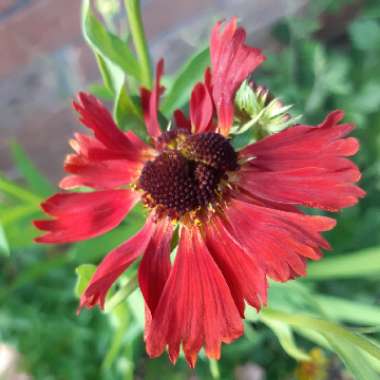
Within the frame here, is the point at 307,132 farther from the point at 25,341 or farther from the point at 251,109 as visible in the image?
the point at 25,341

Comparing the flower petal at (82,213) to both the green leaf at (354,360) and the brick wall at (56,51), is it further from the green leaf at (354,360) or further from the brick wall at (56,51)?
the brick wall at (56,51)

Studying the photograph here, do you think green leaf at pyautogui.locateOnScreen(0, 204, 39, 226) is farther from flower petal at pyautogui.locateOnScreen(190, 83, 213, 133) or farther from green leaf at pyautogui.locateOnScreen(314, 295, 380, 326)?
green leaf at pyautogui.locateOnScreen(314, 295, 380, 326)

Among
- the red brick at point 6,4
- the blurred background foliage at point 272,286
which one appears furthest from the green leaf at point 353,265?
the red brick at point 6,4

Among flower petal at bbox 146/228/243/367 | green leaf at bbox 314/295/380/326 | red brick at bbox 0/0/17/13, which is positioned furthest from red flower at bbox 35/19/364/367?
red brick at bbox 0/0/17/13

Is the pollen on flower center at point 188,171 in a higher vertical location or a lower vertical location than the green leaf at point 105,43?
lower

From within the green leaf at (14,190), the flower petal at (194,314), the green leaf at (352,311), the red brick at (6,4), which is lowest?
the green leaf at (352,311)

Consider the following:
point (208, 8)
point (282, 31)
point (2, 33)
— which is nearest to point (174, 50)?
point (208, 8)
